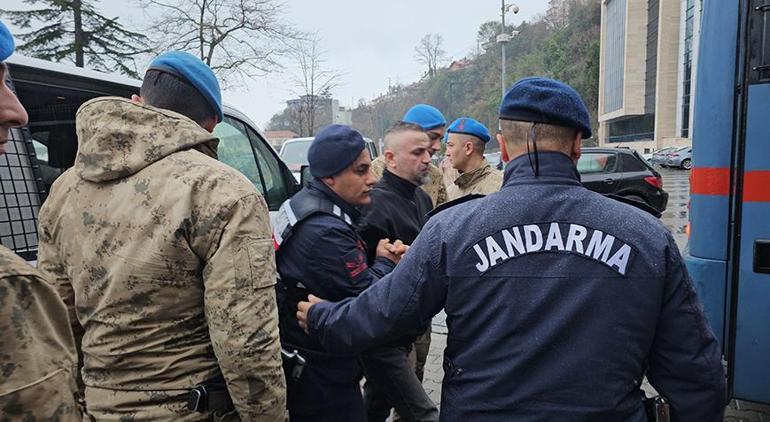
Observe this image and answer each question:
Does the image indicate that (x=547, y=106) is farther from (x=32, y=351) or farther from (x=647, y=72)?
(x=647, y=72)

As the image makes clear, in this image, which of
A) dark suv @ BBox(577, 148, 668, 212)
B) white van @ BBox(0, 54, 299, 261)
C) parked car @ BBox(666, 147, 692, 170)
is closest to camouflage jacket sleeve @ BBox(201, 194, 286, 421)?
white van @ BBox(0, 54, 299, 261)

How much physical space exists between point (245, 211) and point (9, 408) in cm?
79

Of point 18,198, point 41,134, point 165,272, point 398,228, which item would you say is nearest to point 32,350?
point 165,272

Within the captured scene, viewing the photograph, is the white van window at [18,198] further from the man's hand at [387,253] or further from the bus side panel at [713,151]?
the bus side panel at [713,151]

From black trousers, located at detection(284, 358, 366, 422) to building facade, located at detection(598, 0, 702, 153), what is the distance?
43562 mm

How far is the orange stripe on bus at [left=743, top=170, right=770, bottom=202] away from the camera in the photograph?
8.77 feet

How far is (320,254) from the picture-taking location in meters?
1.99

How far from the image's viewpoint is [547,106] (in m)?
1.52

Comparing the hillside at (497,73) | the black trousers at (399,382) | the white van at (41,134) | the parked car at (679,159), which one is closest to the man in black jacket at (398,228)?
the black trousers at (399,382)

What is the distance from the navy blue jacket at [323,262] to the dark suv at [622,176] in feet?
32.3

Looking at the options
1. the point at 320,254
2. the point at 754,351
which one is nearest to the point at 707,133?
the point at 754,351

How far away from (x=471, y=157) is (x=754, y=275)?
2037 mm

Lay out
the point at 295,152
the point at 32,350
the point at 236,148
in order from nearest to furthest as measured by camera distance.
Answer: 1. the point at 32,350
2. the point at 236,148
3. the point at 295,152

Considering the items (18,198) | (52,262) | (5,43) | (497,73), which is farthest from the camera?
(497,73)
